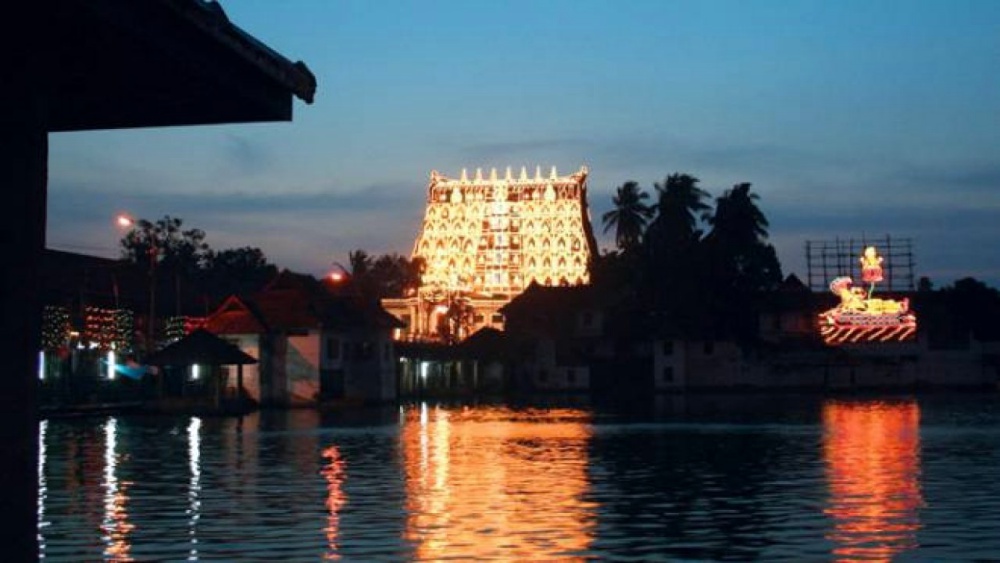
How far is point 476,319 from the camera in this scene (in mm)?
180625

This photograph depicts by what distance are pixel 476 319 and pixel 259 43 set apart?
6686 inches

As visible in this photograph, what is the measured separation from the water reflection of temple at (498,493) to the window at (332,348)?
3294cm

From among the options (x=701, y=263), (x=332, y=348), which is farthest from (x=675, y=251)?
(x=332, y=348)

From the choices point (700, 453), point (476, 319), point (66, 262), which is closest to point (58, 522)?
point (700, 453)

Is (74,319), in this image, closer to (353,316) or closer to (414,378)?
(353,316)

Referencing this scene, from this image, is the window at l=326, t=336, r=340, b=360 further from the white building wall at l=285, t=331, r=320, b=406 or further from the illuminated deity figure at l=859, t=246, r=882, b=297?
the illuminated deity figure at l=859, t=246, r=882, b=297

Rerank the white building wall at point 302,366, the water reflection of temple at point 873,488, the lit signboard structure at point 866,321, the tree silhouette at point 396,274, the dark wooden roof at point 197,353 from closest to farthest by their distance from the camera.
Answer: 1. the water reflection of temple at point 873,488
2. the dark wooden roof at point 197,353
3. the white building wall at point 302,366
4. the lit signboard structure at point 866,321
5. the tree silhouette at point 396,274

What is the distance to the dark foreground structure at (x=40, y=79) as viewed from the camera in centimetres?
961

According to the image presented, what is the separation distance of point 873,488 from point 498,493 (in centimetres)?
679

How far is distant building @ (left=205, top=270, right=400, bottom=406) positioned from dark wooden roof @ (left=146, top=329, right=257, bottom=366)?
42.1 feet

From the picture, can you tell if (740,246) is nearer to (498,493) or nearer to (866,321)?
(866,321)

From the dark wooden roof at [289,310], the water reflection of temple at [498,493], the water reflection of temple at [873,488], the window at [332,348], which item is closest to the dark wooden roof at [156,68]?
the water reflection of temple at [498,493]

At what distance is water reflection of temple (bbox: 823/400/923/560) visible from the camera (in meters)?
19.2

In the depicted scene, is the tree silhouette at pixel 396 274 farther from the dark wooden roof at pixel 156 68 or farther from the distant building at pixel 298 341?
the dark wooden roof at pixel 156 68
